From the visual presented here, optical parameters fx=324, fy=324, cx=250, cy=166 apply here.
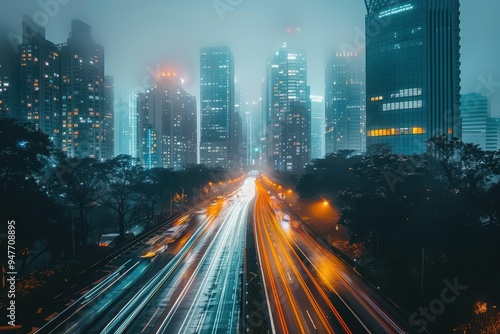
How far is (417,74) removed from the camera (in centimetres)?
10119

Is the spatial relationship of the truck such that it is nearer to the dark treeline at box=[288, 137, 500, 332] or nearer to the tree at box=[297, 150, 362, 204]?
the dark treeline at box=[288, 137, 500, 332]

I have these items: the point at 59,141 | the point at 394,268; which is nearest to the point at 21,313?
the point at 394,268

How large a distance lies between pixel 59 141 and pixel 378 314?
165 meters

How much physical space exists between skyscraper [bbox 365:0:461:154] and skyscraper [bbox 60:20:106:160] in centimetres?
12901

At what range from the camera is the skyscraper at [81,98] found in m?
155

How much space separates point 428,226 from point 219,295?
19.0 meters

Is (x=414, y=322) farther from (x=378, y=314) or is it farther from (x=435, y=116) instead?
(x=435, y=116)

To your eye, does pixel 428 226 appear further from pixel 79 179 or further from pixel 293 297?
pixel 79 179

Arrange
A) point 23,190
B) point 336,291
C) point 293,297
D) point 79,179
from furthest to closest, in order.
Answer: point 79,179 → point 23,190 → point 336,291 → point 293,297

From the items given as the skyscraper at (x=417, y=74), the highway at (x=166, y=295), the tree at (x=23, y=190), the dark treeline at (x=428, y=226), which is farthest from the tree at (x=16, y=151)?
the skyscraper at (x=417, y=74)

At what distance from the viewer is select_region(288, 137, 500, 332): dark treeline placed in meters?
26.2

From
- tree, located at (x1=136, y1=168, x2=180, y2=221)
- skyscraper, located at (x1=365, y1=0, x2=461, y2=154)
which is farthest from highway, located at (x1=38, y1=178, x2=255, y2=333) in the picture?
skyscraper, located at (x1=365, y1=0, x2=461, y2=154)

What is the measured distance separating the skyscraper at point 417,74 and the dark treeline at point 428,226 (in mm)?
68523

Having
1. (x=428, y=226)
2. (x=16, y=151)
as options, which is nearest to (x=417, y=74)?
(x=428, y=226)
